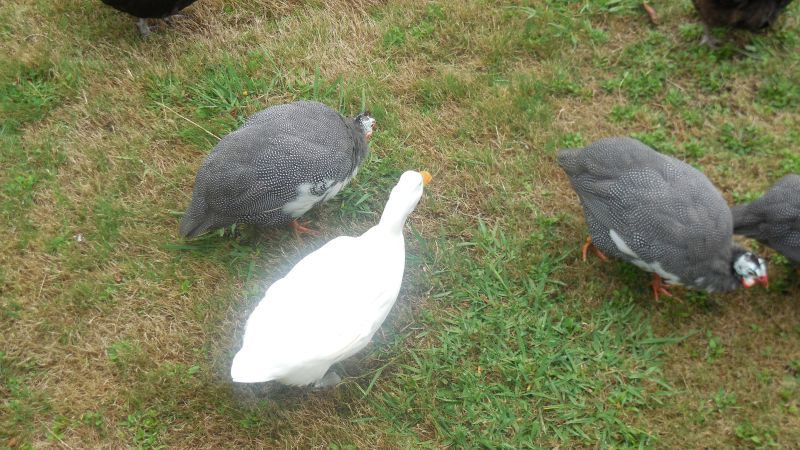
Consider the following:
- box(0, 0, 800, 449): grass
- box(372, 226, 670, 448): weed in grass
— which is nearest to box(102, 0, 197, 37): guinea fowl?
box(0, 0, 800, 449): grass

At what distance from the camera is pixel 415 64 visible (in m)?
4.19

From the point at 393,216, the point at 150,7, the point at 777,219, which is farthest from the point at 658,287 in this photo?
the point at 150,7

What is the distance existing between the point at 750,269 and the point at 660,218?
64 cm

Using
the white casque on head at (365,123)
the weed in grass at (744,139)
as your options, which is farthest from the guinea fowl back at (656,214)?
the white casque on head at (365,123)

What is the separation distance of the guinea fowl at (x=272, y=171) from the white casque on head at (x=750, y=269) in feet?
6.97

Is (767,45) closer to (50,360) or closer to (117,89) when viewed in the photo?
(117,89)

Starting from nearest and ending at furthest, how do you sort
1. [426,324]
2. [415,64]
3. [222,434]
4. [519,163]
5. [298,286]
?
[298,286] < [222,434] < [426,324] < [519,163] < [415,64]

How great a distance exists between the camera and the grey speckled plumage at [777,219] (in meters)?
3.17

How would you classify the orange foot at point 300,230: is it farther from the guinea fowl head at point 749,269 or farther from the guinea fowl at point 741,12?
the guinea fowl at point 741,12

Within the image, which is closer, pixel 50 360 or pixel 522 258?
pixel 50 360

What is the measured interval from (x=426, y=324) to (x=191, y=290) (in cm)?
130

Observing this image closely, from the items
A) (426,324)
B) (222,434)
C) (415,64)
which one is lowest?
(222,434)

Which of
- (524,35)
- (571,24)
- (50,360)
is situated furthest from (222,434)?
(571,24)

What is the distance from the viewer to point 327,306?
261cm
